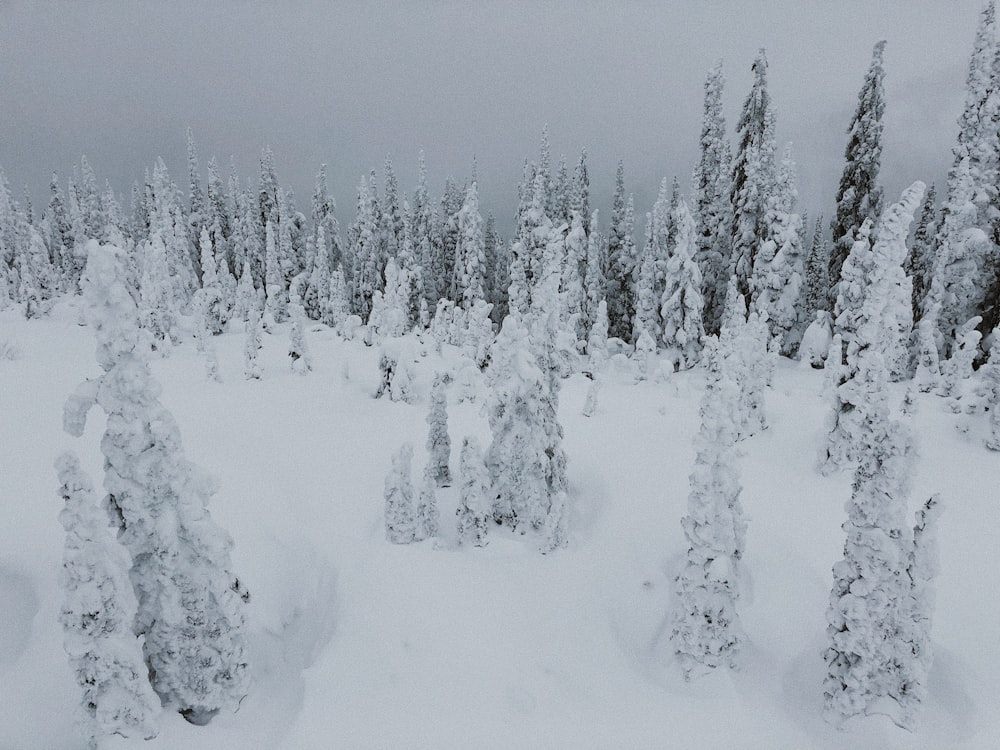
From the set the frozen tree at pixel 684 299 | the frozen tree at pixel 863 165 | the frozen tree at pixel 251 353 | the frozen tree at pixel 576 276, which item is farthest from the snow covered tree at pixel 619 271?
the frozen tree at pixel 251 353

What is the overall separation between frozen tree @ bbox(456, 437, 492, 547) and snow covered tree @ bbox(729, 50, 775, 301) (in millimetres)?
26609

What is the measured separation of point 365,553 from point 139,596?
227 inches

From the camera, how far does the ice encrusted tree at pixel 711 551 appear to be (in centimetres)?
1166

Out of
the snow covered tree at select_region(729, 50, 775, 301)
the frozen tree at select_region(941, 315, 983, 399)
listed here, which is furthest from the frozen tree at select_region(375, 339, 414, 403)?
the frozen tree at select_region(941, 315, 983, 399)

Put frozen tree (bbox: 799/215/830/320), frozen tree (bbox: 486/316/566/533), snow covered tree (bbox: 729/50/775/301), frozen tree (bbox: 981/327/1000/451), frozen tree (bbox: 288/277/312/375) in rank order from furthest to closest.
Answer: frozen tree (bbox: 799/215/830/320) < snow covered tree (bbox: 729/50/775/301) < frozen tree (bbox: 288/277/312/375) < frozen tree (bbox: 981/327/1000/451) < frozen tree (bbox: 486/316/566/533)

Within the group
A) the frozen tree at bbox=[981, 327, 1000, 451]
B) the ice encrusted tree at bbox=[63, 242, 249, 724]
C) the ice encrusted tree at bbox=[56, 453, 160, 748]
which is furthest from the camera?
the frozen tree at bbox=[981, 327, 1000, 451]

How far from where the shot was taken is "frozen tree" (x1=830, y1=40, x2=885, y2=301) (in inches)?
1248

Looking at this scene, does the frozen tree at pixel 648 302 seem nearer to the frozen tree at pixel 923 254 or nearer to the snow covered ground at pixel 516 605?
the frozen tree at pixel 923 254

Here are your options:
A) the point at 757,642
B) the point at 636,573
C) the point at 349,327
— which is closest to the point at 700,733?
the point at 757,642

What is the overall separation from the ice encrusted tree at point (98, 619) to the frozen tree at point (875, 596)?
39.9 ft

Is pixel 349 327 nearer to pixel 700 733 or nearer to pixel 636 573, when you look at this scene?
pixel 636 573

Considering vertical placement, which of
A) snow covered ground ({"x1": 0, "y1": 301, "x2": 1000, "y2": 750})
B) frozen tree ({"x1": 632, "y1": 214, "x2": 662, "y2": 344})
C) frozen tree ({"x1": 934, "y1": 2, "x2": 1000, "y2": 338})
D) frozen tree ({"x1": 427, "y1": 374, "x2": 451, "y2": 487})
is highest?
frozen tree ({"x1": 934, "y1": 2, "x2": 1000, "y2": 338})

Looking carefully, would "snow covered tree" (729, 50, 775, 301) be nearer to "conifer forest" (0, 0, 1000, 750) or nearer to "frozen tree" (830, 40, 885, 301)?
"conifer forest" (0, 0, 1000, 750)

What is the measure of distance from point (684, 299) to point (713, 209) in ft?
30.5
